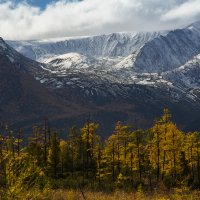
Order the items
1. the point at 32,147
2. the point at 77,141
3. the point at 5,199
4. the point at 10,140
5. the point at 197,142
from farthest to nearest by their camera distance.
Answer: the point at 77,141 → the point at 32,147 → the point at 197,142 → the point at 10,140 → the point at 5,199

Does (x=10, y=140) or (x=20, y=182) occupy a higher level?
(x=10, y=140)

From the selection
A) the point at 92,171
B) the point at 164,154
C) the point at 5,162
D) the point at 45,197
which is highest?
the point at 5,162

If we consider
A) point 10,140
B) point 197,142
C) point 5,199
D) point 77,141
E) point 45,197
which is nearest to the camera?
point 5,199

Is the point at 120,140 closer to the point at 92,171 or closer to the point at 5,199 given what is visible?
the point at 92,171

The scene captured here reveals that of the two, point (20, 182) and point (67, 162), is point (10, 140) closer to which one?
point (20, 182)

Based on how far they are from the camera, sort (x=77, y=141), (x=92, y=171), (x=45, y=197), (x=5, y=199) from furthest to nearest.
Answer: (x=77, y=141) → (x=92, y=171) → (x=45, y=197) → (x=5, y=199)

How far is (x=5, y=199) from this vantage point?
10.7m

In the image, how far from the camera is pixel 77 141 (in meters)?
78.0

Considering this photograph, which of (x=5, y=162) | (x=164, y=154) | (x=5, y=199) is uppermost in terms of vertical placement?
(x=5, y=162)

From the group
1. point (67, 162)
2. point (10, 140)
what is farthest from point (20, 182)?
point (67, 162)

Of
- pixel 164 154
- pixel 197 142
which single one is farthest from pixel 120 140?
pixel 197 142

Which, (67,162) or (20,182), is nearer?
(20,182)

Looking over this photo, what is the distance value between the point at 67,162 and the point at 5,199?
207 ft

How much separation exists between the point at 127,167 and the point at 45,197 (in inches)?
2360
